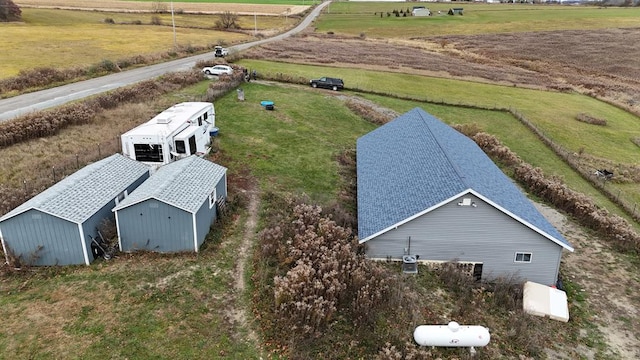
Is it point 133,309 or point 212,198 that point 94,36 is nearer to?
point 212,198

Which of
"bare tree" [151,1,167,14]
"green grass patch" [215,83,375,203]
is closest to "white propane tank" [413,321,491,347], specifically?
"green grass patch" [215,83,375,203]

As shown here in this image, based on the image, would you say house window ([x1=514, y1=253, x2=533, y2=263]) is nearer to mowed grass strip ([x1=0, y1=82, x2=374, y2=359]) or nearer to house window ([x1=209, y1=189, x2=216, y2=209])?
mowed grass strip ([x1=0, y1=82, x2=374, y2=359])

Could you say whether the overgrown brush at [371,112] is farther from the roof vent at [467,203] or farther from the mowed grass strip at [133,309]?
the roof vent at [467,203]

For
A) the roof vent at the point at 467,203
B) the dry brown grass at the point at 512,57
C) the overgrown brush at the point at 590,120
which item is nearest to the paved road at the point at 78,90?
the dry brown grass at the point at 512,57

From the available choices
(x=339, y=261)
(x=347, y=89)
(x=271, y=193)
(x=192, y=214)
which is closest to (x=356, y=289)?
(x=339, y=261)

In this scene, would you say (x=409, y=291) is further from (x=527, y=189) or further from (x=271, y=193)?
(x=527, y=189)

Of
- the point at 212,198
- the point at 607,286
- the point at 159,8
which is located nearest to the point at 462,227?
the point at 607,286
